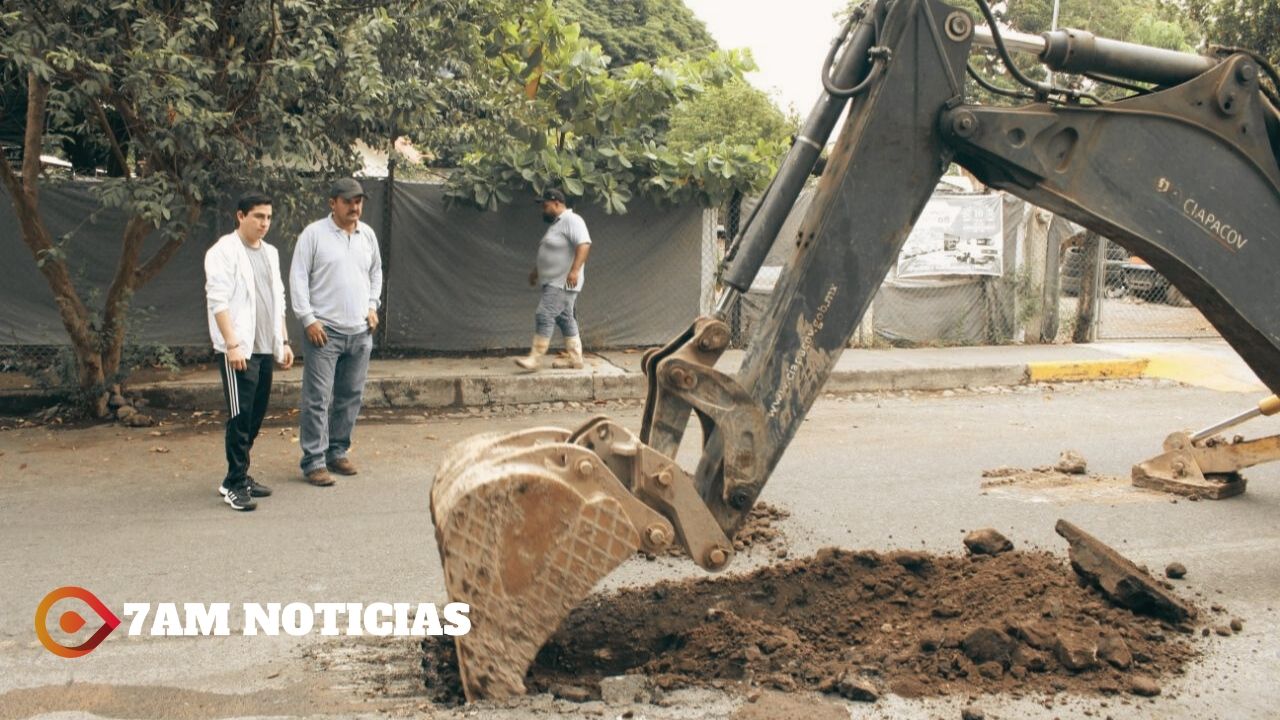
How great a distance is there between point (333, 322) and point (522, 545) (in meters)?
4.14

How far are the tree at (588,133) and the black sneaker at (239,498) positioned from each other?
16.4 ft

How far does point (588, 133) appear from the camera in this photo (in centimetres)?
1172

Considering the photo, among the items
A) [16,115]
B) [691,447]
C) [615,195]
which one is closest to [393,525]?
[691,447]

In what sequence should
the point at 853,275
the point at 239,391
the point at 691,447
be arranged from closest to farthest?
the point at 853,275
the point at 239,391
the point at 691,447

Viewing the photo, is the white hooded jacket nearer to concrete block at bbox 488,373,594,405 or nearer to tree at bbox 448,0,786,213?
concrete block at bbox 488,373,594,405

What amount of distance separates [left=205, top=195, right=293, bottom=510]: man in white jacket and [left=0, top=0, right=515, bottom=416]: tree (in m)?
1.70

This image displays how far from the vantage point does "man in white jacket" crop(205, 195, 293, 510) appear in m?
6.59

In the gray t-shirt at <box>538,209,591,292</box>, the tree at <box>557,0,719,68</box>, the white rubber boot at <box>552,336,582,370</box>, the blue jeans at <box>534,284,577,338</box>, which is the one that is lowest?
the white rubber boot at <box>552,336,582,370</box>

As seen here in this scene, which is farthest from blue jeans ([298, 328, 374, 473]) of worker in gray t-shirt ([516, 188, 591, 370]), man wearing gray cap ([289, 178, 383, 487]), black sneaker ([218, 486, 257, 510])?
worker in gray t-shirt ([516, 188, 591, 370])

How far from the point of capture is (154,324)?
11.0 meters

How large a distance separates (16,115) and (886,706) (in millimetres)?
10484

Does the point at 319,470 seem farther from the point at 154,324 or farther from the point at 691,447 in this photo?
the point at 154,324

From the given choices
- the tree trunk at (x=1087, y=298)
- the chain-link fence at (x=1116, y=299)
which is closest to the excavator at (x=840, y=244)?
the chain-link fence at (x=1116, y=299)

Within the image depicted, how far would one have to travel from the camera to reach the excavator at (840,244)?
3.62 m
